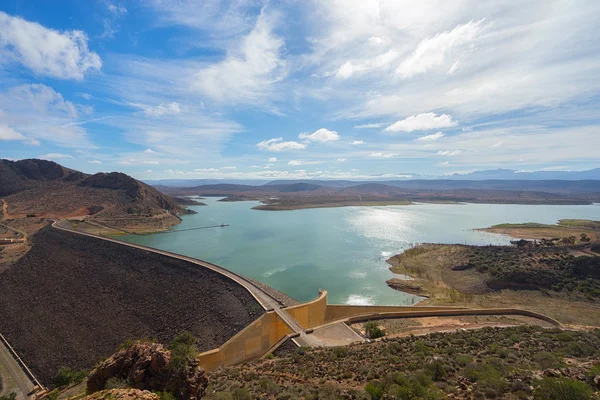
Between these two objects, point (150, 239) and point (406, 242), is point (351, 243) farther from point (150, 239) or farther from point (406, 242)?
point (150, 239)

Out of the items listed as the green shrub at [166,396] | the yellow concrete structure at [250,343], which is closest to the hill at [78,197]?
the yellow concrete structure at [250,343]

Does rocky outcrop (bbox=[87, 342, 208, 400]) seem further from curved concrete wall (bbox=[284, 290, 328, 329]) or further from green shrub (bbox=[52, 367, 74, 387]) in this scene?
green shrub (bbox=[52, 367, 74, 387])

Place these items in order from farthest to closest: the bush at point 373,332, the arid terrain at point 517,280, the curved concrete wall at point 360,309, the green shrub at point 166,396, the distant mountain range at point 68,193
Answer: the distant mountain range at point 68,193 → the arid terrain at point 517,280 → the curved concrete wall at point 360,309 → the bush at point 373,332 → the green shrub at point 166,396

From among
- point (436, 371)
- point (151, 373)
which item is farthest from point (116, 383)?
point (436, 371)

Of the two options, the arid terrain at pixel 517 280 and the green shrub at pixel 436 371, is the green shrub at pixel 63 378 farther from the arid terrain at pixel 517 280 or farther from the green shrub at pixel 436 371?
the arid terrain at pixel 517 280

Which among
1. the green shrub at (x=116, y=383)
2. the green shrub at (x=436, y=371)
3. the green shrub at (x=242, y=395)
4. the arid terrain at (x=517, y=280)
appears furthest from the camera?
the arid terrain at (x=517, y=280)

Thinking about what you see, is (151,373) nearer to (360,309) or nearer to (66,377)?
(66,377)

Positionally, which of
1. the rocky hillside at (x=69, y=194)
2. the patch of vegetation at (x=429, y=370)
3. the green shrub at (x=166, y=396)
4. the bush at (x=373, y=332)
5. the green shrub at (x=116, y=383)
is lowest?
the bush at (x=373, y=332)
